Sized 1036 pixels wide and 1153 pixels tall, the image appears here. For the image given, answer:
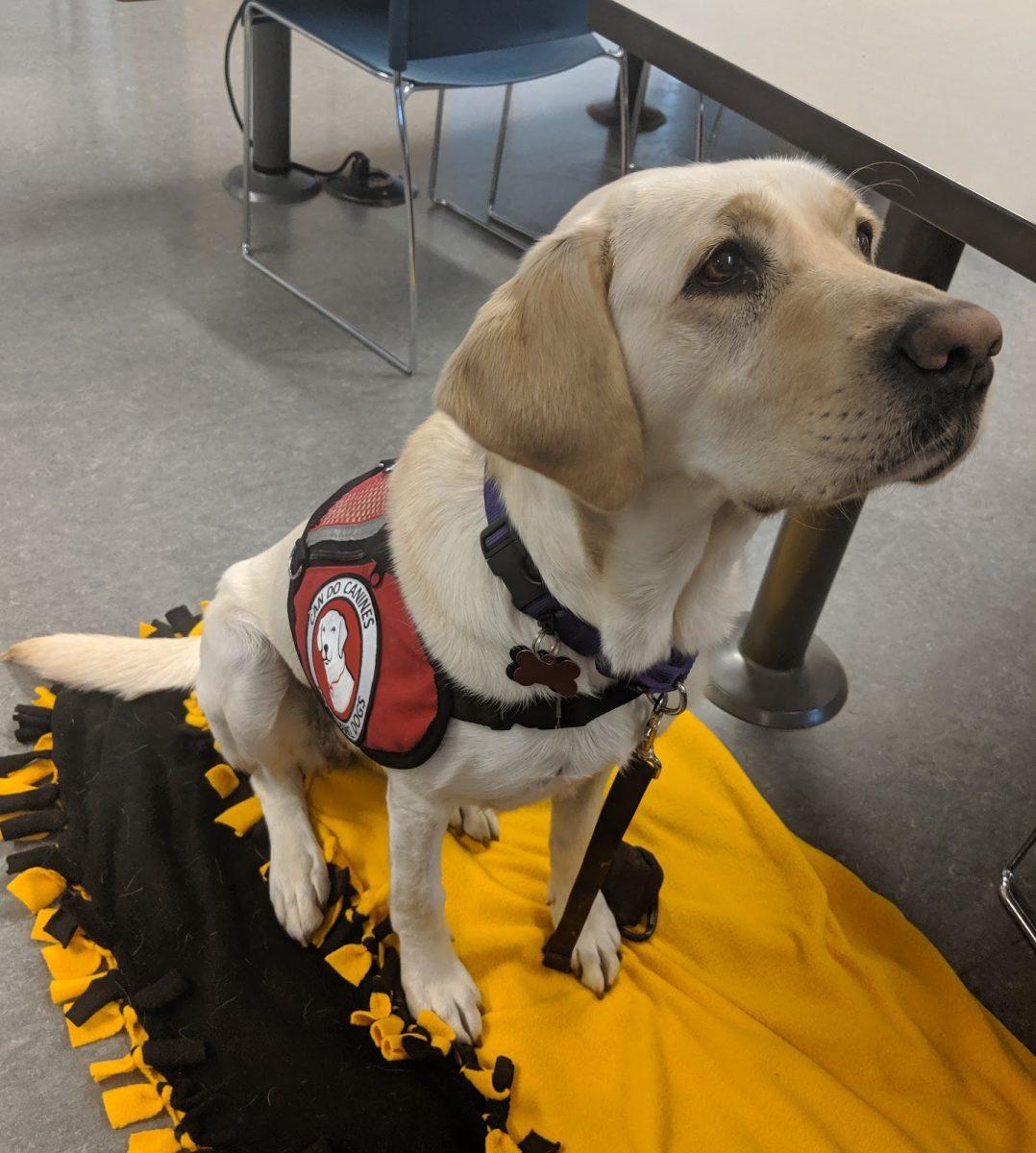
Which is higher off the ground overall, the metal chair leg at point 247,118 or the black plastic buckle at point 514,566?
the black plastic buckle at point 514,566

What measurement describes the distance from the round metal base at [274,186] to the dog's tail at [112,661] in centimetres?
220

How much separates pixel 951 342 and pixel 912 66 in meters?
0.95

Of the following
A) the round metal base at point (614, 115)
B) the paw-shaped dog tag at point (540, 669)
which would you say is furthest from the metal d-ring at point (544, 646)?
the round metal base at point (614, 115)

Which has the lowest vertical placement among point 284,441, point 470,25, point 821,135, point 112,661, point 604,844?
point 284,441

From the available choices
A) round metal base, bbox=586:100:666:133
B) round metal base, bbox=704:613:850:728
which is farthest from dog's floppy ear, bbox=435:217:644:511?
round metal base, bbox=586:100:666:133

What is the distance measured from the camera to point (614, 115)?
4.42 metres

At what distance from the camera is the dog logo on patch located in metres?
1.23

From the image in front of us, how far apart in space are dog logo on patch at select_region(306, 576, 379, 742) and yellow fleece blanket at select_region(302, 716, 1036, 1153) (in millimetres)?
473

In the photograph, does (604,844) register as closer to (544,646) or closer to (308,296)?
(544,646)

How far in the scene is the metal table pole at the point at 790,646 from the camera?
194cm

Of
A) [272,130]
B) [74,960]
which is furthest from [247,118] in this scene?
[74,960]

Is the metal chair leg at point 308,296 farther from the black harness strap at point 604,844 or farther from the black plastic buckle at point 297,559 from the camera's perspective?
the black harness strap at point 604,844

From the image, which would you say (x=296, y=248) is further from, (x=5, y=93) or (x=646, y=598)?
(x=646, y=598)

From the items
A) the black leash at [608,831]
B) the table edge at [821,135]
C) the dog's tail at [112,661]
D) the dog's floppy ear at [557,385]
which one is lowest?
the dog's tail at [112,661]
